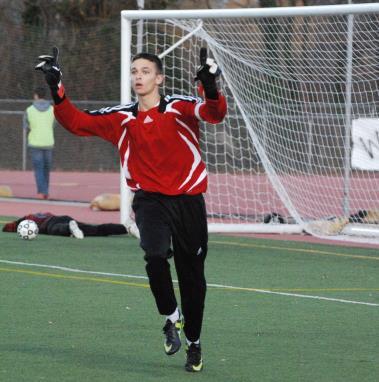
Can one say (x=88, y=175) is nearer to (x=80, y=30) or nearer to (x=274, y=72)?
(x=80, y=30)

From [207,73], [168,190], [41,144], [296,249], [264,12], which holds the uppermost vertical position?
[264,12]

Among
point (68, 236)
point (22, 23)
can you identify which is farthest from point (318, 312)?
point (22, 23)

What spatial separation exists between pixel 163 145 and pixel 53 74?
755mm

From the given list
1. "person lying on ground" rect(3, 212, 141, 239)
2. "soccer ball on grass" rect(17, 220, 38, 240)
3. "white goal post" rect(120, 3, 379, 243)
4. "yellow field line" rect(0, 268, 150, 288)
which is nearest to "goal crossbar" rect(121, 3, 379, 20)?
"white goal post" rect(120, 3, 379, 243)

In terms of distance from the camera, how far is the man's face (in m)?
7.88

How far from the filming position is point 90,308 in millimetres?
10203

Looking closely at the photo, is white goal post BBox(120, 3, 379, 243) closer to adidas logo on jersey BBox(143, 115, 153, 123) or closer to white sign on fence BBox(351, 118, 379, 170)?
white sign on fence BBox(351, 118, 379, 170)

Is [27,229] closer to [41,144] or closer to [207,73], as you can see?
[41,144]

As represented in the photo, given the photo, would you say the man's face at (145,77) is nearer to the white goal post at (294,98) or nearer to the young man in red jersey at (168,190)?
the young man in red jersey at (168,190)

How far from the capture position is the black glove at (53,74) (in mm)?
7848

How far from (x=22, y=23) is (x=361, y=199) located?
58.9 feet

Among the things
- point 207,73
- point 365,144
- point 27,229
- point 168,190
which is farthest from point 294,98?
point 207,73

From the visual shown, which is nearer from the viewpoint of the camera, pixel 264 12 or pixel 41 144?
→ pixel 264 12

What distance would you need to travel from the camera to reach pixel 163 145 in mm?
7871
